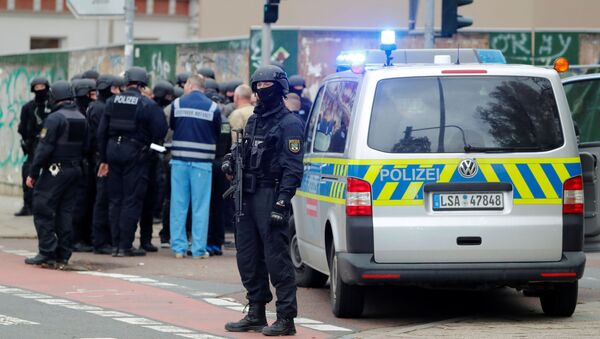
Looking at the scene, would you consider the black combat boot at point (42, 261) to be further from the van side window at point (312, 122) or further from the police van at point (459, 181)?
the police van at point (459, 181)

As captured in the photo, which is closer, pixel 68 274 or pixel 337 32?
pixel 68 274

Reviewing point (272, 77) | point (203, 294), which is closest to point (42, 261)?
point (203, 294)

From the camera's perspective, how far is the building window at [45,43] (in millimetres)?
46125

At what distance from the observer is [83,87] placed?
1691 centimetres

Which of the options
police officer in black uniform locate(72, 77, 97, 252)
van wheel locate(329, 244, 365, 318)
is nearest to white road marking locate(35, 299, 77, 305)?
van wheel locate(329, 244, 365, 318)

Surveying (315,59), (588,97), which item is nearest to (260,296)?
(588,97)

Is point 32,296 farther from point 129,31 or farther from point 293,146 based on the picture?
point 129,31

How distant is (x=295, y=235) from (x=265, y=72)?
2.93 m

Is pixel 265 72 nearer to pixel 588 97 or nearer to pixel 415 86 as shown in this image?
pixel 415 86

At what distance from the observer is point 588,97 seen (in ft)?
47.8

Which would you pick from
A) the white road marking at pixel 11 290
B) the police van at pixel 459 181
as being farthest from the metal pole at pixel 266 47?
the police van at pixel 459 181

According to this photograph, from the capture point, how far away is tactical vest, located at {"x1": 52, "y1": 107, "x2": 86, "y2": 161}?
48.0 feet

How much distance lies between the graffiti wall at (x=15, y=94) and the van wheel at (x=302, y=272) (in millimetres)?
11962

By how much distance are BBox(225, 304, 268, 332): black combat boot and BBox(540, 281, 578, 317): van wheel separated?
223cm
